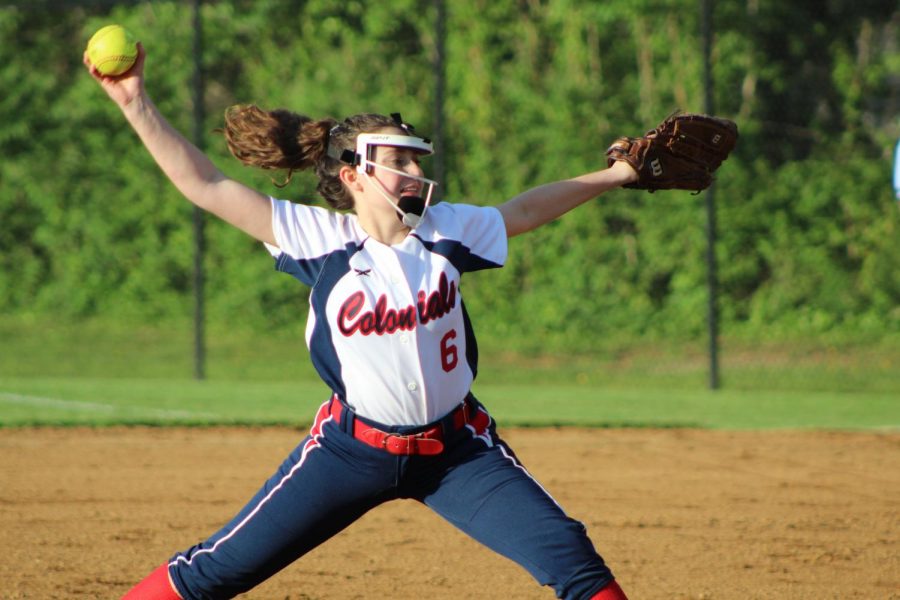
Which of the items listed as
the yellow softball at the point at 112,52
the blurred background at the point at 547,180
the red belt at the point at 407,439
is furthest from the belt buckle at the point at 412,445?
the blurred background at the point at 547,180

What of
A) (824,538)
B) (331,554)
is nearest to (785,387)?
(824,538)

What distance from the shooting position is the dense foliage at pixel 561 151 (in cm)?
1510

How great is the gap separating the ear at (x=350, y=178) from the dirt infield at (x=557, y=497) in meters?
2.06

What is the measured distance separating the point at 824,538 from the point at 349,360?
354cm

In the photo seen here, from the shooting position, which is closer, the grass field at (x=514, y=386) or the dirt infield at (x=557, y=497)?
the dirt infield at (x=557, y=497)

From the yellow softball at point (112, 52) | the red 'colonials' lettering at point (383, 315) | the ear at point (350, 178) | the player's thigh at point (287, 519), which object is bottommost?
the player's thigh at point (287, 519)

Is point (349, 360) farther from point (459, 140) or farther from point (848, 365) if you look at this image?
point (459, 140)

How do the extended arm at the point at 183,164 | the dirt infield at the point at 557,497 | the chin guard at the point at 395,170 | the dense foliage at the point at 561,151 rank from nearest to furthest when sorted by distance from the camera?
the extended arm at the point at 183,164
the chin guard at the point at 395,170
the dirt infield at the point at 557,497
the dense foliage at the point at 561,151

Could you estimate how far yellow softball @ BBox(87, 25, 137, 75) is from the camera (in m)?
3.62

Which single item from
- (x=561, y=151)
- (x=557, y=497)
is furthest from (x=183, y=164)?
(x=561, y=151)

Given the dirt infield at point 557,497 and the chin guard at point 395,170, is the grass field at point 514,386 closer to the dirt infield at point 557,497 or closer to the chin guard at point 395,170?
the dirt infield at point 557,497

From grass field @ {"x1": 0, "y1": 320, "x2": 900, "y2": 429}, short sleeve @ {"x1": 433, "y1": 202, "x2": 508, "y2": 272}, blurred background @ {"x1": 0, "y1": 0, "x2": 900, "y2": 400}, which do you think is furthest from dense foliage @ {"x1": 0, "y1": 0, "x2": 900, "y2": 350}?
short sleeve @ {"x1": 433, "y1": 202, "x2": 508, "y2": 272}

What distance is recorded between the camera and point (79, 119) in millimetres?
18391

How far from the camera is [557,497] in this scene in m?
7.34
